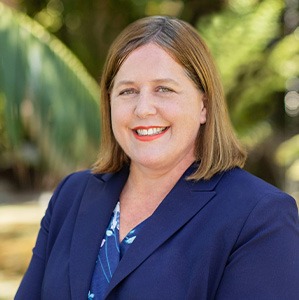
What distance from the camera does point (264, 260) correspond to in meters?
2.07

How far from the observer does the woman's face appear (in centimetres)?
232

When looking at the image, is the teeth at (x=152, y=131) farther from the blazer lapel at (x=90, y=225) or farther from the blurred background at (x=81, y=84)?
the blurred background at (x=81, y=84)

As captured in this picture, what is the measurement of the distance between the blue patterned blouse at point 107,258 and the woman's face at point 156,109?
250 mm

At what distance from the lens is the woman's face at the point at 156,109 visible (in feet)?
7.60

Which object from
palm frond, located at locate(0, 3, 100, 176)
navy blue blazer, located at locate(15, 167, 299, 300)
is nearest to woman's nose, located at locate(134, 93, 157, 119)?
navy blue blazer, located at locate(15, 167, 299, 300)

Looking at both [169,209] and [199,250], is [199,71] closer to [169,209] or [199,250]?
[169,209]

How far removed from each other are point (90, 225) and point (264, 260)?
0.69 metres

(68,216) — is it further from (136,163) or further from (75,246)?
(136,163)

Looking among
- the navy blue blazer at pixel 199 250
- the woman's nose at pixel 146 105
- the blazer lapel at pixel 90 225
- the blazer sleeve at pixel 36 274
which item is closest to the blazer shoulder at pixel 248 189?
the navy blue blazer at pixel 199 250

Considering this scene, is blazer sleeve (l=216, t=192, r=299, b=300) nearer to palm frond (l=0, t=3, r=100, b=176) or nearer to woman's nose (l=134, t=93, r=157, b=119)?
woman's nose (l=134, t=93, r=157, b=119)

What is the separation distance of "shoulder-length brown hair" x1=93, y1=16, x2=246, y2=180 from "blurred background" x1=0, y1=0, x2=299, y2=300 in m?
2.54

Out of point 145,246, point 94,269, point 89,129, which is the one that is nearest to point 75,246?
point 94,269

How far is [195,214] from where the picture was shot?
228 centimetres

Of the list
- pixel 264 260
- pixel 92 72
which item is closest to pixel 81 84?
pixel 264 260
